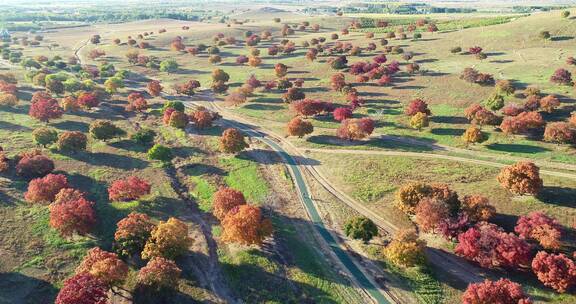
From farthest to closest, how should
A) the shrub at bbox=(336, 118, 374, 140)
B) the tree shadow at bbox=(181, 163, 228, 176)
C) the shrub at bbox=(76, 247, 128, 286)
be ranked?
the shrub at bbox=(336, 118, 374, 140)
the tree shadow at bbox=(181, 163, 228, 176)
the shrub at bbox=(76, 247, 128, 286)

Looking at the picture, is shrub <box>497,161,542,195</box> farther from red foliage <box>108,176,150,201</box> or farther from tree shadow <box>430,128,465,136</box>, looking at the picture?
red foliage <box>108,176,150,201</box>

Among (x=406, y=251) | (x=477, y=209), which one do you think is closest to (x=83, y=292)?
(x=406, y=251)

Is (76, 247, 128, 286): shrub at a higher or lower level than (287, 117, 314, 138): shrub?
lower

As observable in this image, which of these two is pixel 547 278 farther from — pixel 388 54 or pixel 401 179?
pixel 388 54

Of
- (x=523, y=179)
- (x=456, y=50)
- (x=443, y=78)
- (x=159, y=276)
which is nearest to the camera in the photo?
(x=159, y=276)

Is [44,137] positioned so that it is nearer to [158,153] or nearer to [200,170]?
[158,153]

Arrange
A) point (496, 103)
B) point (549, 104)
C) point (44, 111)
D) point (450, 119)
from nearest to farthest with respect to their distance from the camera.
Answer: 1. point (549, 104)
2. point (496, 103)
3. point (450, 119)
4. point (44, 111)

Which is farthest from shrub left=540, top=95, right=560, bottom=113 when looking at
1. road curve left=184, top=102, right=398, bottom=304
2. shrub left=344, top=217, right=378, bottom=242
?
shrub left=344, top=217, right=378, bottom=242
